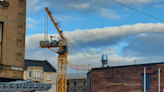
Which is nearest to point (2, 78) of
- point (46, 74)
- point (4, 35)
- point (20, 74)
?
point (20, 74)

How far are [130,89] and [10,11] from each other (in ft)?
82.9

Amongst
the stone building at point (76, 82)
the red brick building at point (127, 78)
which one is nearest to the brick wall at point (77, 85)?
the stone building at point (76, 82)

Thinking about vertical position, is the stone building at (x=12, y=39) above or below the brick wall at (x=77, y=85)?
above

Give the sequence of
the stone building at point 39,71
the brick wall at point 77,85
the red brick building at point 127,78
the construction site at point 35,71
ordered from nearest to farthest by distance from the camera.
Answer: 1. the construction site at point 35,71
2. the red brick building at point 127,78
3. the stone building at point 39,71
4. the brick wall at point 77,85

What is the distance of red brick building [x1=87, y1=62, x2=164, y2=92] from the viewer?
3588 centimetres

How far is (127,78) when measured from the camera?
39.0 meters

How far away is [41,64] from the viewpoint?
82312 millimetres

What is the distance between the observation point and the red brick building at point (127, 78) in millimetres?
35875

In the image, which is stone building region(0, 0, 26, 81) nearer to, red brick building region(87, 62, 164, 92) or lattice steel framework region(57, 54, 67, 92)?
red brick building region(87, 62, 164, 92)

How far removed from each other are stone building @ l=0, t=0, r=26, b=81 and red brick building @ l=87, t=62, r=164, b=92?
22.6 metres

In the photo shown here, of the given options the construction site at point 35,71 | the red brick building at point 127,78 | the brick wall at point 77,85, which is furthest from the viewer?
the brick wall at point 77,85

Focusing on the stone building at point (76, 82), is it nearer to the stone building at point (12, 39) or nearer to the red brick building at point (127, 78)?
the red brick building at point (127, 78)

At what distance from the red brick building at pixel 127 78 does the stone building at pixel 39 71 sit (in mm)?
37122

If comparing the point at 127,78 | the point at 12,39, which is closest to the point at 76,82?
the point at 127,78
